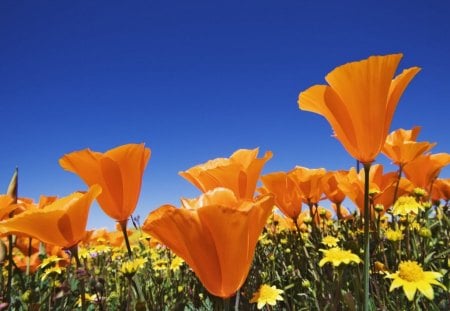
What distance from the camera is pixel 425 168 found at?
8.57ft

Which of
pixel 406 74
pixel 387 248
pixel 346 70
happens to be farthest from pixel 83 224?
pixel 387 248

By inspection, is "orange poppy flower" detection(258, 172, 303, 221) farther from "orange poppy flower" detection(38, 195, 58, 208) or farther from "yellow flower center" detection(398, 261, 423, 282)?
"orange poppy flower" detection(38, 195, 58, 208)

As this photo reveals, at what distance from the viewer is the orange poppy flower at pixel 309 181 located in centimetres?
235

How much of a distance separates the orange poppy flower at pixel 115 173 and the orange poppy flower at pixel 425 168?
1.79 m

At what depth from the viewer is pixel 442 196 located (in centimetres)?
316

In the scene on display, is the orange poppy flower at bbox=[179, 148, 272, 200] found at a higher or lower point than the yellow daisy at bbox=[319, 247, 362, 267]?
higher

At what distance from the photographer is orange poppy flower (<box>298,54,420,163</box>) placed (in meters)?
1.16

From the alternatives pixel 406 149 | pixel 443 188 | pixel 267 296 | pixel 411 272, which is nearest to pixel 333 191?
pixel 406 149

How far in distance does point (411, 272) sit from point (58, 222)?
4.19ft

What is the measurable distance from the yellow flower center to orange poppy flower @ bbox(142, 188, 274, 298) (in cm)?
71

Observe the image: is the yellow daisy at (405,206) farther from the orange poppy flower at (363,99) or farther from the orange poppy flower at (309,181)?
the orange poppy flower at (363,99)

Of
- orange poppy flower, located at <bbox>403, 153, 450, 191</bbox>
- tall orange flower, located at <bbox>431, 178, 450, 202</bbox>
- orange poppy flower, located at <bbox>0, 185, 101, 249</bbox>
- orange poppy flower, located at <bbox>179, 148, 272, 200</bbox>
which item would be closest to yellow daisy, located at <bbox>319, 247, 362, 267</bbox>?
orange poppy flower, located at <bbox>179, 148, 272, 200</bbox>

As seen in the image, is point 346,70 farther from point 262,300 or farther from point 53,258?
point 53,258

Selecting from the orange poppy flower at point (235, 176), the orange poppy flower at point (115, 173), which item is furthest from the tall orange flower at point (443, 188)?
the orange poppy flower at point (115, 173)
